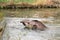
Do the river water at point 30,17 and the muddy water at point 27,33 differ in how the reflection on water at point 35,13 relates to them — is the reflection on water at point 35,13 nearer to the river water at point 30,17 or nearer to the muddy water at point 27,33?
the river water at point 30,17

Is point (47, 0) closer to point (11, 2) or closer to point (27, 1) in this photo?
point (27, 1)

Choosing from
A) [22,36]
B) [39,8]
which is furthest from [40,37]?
[39,8]

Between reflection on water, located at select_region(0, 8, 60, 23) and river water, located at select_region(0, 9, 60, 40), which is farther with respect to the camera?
reflection on water, located at select_region(0, 8, 60, 23)

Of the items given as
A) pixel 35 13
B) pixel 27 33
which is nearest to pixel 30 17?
pixel 35 13

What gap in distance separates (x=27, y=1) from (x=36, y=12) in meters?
0.42

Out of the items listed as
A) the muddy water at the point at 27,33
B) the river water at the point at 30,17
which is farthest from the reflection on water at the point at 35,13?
the muddy water at the point at 27,33

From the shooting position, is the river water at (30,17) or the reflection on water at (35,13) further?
the reflection on water at (35,13)

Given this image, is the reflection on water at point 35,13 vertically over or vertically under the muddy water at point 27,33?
under

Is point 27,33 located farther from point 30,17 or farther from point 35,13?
point 35,13

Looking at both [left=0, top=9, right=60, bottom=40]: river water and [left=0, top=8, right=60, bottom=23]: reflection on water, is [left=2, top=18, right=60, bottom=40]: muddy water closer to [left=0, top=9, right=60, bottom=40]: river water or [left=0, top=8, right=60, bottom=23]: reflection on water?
[left=0, top=9, right=60, bottom=40]: river water

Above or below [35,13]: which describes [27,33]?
above

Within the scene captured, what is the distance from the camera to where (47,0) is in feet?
15.4

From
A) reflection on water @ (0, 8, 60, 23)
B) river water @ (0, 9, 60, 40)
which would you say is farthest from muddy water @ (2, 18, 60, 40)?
reflection on water @ (0, 8, 60, 23)

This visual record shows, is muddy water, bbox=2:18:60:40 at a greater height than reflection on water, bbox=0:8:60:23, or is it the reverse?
muddy water, bbox=2:18:60:40
